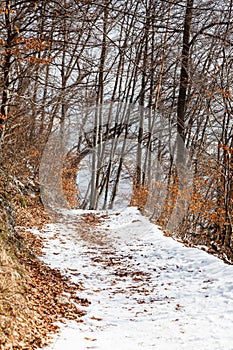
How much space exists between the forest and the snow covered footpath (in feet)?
4.43

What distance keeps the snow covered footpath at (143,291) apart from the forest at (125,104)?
135 cm

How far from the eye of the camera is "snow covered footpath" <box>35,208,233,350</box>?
350 cm

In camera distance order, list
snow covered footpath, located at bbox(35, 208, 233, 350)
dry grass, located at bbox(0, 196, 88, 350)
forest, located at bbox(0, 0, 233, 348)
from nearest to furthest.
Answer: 1. dry grass, located at bbox(0, 196, 88, 350)
2. snow covered footpath, located at bbox(35, 208, 233, 350)
3. forest, located at bbox(0, 0, 233, 348)

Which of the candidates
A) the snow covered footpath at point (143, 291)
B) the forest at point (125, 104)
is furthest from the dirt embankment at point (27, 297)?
the forest at point (125, 104)

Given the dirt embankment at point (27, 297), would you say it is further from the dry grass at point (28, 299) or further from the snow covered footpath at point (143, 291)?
the snow covered footpath at point (143, 291)

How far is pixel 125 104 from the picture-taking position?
17.3m

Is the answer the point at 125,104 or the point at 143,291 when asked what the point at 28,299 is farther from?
the point at 125,104

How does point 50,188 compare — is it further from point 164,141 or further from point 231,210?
point 231,210

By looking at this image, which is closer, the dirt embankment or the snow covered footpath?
A: the dirt embankment

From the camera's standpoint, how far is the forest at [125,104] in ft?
20.0

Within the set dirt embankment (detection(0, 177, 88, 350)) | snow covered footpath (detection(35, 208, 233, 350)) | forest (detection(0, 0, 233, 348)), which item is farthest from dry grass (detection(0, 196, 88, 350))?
forest (detection(0, 0, 233, 348))

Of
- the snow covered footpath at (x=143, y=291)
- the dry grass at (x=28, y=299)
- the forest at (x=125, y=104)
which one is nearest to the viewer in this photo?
the dry grass at (x=28, y=299)

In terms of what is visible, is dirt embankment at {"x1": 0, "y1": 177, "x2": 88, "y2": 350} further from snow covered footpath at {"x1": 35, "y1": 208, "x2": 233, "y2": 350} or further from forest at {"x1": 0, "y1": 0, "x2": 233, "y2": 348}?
forest at {"x1": 0, "y1": 0, "x2": 233, "y2": 348}

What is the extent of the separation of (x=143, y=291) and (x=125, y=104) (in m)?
13.2
